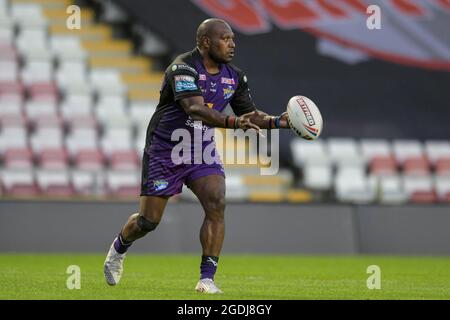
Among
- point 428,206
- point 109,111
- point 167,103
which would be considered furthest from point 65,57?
point 167,103

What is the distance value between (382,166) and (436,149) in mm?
1364

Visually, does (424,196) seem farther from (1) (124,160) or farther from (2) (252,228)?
(1) (124,160)

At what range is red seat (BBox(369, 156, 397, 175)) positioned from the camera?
74.2 ft

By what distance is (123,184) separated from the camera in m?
20.2

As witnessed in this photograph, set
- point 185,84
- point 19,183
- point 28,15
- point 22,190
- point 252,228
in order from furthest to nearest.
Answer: point 28,15 < point 19,183 < point 22,190 < point 252,228 < point 185,84

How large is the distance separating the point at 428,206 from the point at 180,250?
429 cm

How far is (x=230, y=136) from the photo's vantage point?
71.1ft

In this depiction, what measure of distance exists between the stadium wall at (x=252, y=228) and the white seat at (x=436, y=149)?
4.69 m

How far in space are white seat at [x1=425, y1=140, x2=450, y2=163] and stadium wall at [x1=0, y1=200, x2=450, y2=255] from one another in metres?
4.69

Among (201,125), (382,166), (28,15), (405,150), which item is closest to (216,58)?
(201,125)

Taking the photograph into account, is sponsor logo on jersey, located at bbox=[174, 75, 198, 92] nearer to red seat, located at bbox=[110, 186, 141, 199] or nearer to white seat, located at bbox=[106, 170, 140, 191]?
red seat, located at bbox=[110, 186, 141, 199]

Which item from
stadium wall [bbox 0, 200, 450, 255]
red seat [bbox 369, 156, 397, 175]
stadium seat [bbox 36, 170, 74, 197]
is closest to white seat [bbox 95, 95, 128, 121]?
stadium seat [bbox 36, 170, 74, 197]

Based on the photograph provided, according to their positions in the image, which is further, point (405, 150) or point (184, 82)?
point (405, 150)
